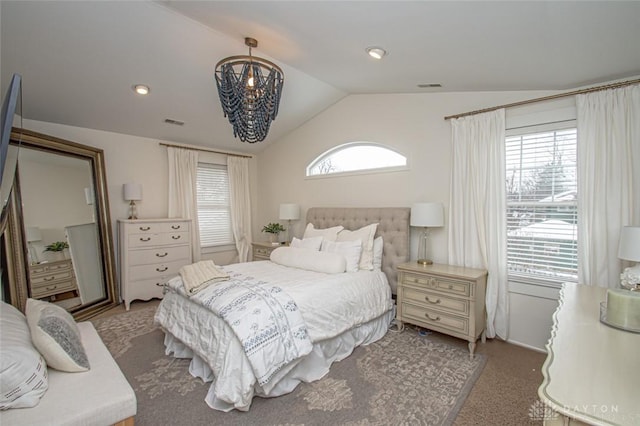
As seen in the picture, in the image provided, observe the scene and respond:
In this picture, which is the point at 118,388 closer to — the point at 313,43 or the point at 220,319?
the point at 220,319

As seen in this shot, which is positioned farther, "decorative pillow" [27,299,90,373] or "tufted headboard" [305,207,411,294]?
"tufted headboard" [305,207,411,294]

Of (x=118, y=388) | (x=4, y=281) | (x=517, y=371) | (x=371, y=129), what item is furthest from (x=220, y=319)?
(x=371, y=129)

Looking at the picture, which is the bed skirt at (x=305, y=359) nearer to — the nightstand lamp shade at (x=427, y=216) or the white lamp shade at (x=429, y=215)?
the nightstand lamp shade at (x=427, y=216)

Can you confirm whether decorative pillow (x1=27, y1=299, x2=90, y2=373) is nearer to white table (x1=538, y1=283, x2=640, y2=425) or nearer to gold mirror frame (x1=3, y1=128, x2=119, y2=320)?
gold mirror frame (x1=3, y1=128, x2=119, y2=320)

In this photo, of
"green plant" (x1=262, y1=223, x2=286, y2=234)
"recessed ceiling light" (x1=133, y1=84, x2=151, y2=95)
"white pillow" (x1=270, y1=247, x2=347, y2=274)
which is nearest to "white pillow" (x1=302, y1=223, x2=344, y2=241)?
"white pillow" (x1=270, y1=247, x2=347, y2=274)

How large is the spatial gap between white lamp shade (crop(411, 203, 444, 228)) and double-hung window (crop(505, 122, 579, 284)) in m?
0.63

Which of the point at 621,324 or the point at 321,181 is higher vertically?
the point at 321,181

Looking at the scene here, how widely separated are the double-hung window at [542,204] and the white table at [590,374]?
1397 millimetres

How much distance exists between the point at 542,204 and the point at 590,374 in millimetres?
2197

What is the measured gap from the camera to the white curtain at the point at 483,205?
2.85 m

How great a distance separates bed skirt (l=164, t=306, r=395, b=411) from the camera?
6.87ft

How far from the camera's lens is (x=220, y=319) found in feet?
7.10

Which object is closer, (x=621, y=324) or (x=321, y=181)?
Answer: (x=621, y=324)

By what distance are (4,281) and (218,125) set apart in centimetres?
289
